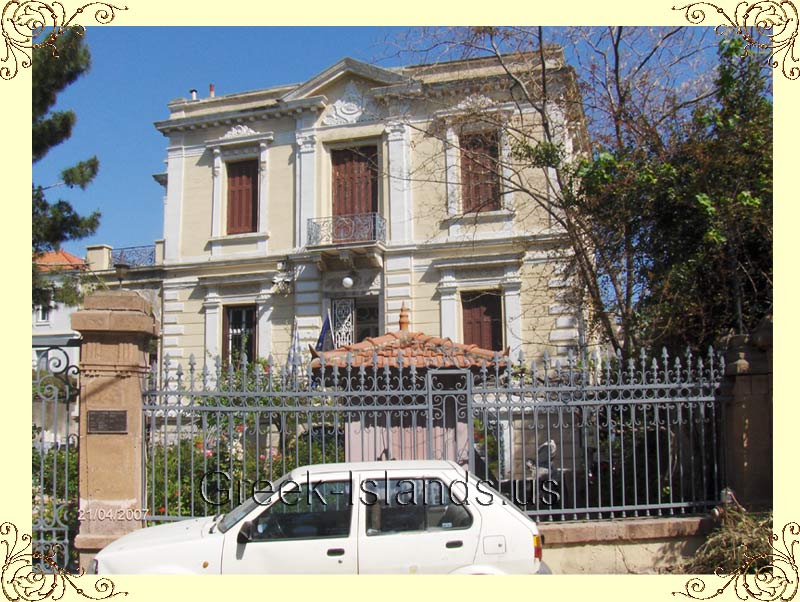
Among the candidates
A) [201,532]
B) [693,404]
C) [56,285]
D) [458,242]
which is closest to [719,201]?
[693,404]

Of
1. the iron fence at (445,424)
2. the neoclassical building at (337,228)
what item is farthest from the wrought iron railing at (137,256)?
the iron fence at (445,424)

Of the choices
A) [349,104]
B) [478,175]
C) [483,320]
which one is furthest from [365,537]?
[349,104]

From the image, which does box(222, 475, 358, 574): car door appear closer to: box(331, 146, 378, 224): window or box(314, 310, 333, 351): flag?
box(314, 310, 333, 351): flag

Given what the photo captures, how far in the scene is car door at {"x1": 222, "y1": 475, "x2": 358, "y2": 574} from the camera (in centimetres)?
561

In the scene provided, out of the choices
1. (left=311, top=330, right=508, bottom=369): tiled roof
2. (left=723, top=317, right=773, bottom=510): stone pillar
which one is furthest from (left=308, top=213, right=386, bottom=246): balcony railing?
(left=723, top=317, right=773, bottom=510): stone pillar

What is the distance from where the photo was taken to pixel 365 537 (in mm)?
5668

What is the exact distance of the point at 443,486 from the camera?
586 cm

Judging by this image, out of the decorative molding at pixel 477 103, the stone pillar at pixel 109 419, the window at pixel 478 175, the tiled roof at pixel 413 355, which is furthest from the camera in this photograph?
the window at pixel 478 175

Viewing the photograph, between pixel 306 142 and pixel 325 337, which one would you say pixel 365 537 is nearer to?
pixel 325 337

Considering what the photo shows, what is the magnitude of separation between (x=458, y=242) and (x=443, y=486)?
12327 mm

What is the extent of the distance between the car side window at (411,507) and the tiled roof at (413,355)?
2247 mm

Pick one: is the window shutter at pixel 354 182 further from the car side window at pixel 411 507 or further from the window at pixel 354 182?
the car side window at pixel 411 507

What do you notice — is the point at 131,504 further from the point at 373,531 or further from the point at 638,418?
the point at 638,418

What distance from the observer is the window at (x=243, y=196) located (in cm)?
1986
